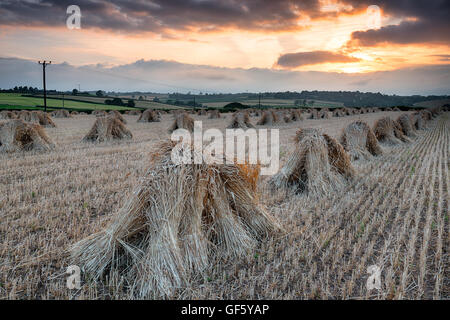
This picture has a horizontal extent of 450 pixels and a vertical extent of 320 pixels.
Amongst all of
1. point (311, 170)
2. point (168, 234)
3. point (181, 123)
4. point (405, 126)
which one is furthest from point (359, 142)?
point (181, 123)

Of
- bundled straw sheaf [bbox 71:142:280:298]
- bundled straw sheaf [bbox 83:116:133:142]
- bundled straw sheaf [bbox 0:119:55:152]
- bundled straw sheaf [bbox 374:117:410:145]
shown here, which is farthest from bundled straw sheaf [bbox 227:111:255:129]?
bundled straw sheaf [bbox 71:142:280:298]

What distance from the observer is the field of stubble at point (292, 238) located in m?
3.05

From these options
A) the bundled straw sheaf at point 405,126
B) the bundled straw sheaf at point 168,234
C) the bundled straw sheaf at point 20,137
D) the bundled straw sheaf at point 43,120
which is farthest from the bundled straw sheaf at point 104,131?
the bundled straw sheaf at point 405,126

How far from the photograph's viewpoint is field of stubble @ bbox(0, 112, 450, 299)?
3055 mm

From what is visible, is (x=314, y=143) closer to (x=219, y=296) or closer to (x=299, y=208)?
(x=299, y=208)

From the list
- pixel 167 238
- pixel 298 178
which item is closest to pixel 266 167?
pixel 298 178

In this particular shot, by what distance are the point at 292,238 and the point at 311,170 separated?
2753 millimetres

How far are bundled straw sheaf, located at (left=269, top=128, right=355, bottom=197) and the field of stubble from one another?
14.9 inches

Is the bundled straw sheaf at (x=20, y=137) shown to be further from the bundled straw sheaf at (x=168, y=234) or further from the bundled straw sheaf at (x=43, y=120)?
the bundled straw sheaf at (x=43, y=120)

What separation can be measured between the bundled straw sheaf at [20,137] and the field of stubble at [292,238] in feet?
9.34

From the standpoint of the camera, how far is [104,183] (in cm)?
702

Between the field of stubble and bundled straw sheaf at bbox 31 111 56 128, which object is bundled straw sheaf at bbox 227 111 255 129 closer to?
bundled straw sheaf at bbox 31 111 56 128

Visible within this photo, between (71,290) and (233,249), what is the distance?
6.10 ft

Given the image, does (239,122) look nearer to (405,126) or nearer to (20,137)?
(405,126)
